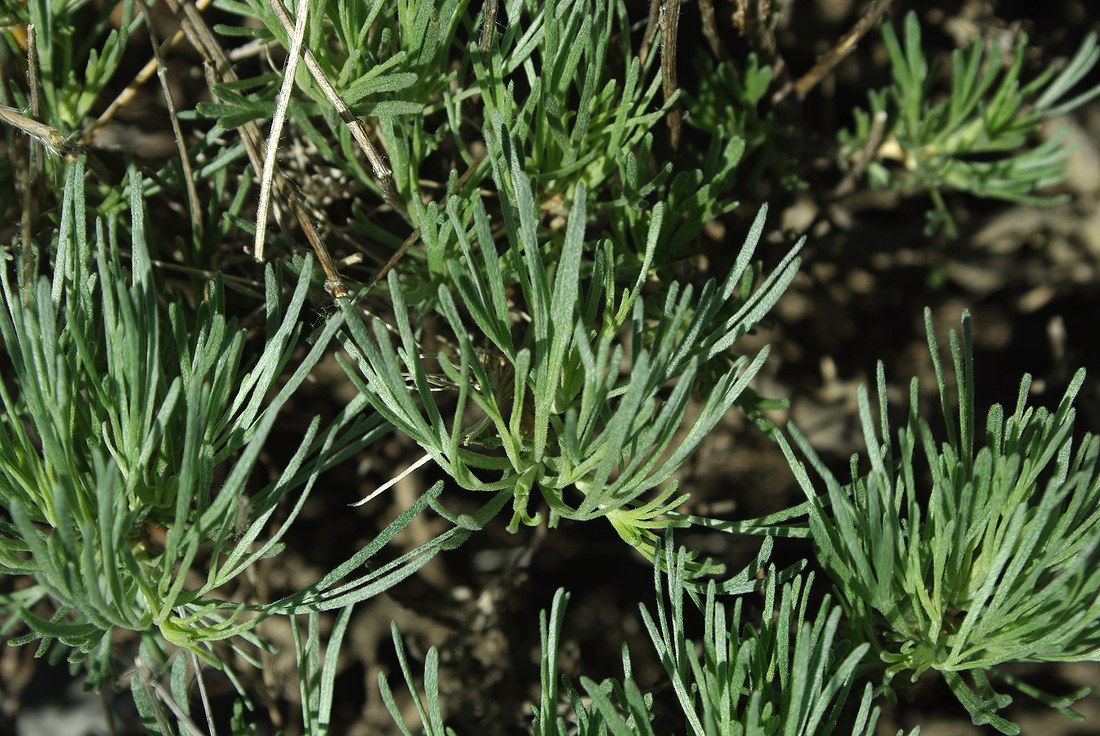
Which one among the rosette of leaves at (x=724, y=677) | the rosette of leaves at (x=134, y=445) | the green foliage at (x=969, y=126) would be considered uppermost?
the green foliage at (x=969, y=126)

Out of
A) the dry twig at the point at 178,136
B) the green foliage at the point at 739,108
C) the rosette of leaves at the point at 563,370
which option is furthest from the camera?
the green foliage at the point at 739,108

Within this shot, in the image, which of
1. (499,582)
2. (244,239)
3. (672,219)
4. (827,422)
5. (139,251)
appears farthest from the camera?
(827,422)

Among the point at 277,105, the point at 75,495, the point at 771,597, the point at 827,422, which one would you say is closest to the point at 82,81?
the point at 277,105

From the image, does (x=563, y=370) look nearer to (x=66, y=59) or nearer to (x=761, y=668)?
(x=761, y=668)

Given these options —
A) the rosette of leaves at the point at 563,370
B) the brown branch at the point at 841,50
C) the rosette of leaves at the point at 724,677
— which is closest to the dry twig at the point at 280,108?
the rosette of leaves at the point at 563,370

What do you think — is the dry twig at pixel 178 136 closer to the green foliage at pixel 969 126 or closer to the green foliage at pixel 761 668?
the green foliage at pixel 761 668

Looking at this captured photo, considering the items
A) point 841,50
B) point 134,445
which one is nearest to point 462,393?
point 134,445

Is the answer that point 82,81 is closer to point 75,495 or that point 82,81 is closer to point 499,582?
point 75,495

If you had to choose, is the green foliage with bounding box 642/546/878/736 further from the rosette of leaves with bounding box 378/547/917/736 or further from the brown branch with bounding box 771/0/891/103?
the brown branch with bounding box 771/0/891/103
